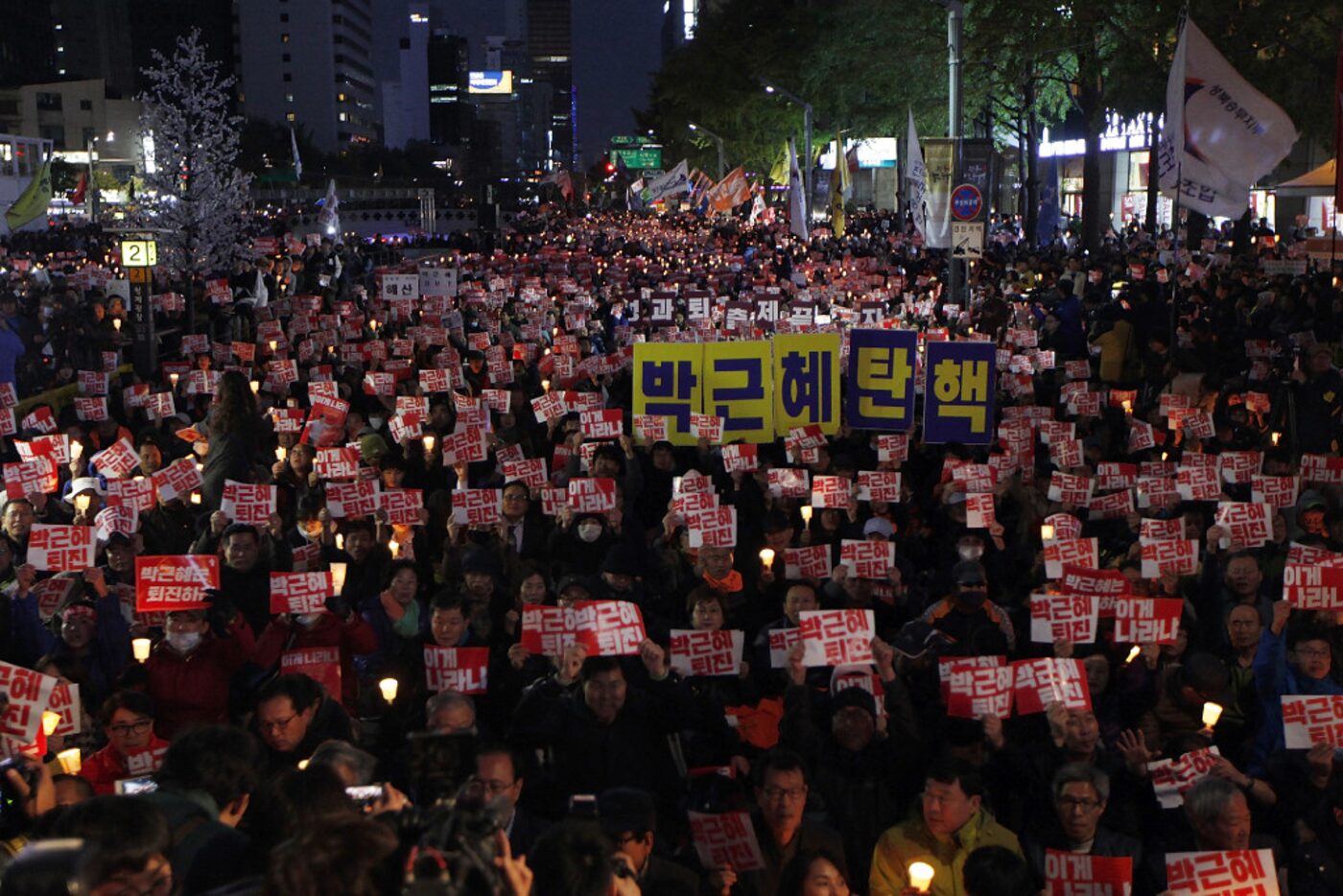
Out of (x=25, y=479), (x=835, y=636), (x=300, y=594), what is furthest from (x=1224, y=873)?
(x=25, y=479)

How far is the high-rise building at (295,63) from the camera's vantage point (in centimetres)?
14575

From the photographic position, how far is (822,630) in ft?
21.4

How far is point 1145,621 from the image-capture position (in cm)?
712

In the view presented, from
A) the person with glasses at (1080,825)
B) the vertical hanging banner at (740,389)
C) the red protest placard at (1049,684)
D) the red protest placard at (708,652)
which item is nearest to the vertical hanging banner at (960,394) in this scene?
the vertical hanging banner at (740,389)

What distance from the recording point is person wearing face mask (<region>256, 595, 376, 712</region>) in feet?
23.6

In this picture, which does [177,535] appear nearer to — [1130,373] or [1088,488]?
[1088,488]

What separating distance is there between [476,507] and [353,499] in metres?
0.79

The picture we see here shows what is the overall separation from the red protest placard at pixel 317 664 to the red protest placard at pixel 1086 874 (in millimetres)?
3126

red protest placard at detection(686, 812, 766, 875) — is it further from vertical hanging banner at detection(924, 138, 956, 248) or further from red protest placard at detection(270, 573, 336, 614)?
vertical hanging banner at detection(924, 138, 956, 248)

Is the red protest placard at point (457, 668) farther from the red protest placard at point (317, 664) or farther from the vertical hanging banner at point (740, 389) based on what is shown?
the vertical hanging banner at point (740, 389)

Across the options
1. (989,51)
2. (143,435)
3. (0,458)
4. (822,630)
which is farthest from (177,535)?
(989,51)

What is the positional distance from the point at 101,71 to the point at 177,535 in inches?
4961

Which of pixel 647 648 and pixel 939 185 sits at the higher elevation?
pixel 939 185

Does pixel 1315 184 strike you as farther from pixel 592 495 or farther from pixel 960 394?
pixel 592 495
